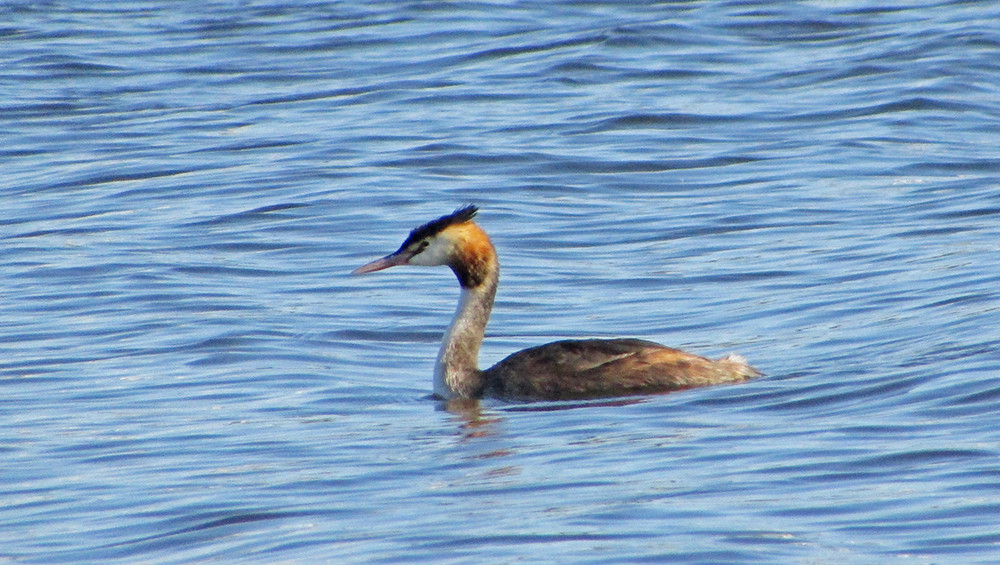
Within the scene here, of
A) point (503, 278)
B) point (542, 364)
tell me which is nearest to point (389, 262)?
point (542, 364)

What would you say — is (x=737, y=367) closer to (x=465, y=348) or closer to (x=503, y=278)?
(x=465, y=348)

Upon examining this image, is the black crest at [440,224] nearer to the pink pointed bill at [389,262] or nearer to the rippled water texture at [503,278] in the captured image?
the pink pointed bill at [389,262]

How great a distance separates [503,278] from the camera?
12.5 m

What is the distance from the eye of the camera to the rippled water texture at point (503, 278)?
6.92 metres

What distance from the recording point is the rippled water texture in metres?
6.92

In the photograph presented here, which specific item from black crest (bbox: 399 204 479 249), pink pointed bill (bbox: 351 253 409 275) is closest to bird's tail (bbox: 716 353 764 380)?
black crest (bbox: 399 204 479 249)

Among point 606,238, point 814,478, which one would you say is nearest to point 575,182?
point 606,238

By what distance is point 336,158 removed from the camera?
1714cm

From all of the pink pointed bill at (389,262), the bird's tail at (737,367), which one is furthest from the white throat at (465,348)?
the bird's tail at (737,367)

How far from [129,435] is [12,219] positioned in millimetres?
6587

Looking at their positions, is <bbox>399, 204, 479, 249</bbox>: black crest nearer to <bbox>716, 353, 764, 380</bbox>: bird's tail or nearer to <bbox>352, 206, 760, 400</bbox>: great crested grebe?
<bbox>352, 206, 760, 400</bbox>: great crested grebe

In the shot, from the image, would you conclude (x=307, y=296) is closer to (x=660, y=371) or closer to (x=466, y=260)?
(x=466, y=260)

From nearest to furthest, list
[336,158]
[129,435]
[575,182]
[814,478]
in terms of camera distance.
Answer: [814,478] < [129,435] < [575,182] < [336,158]

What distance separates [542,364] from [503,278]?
11.1 feet
